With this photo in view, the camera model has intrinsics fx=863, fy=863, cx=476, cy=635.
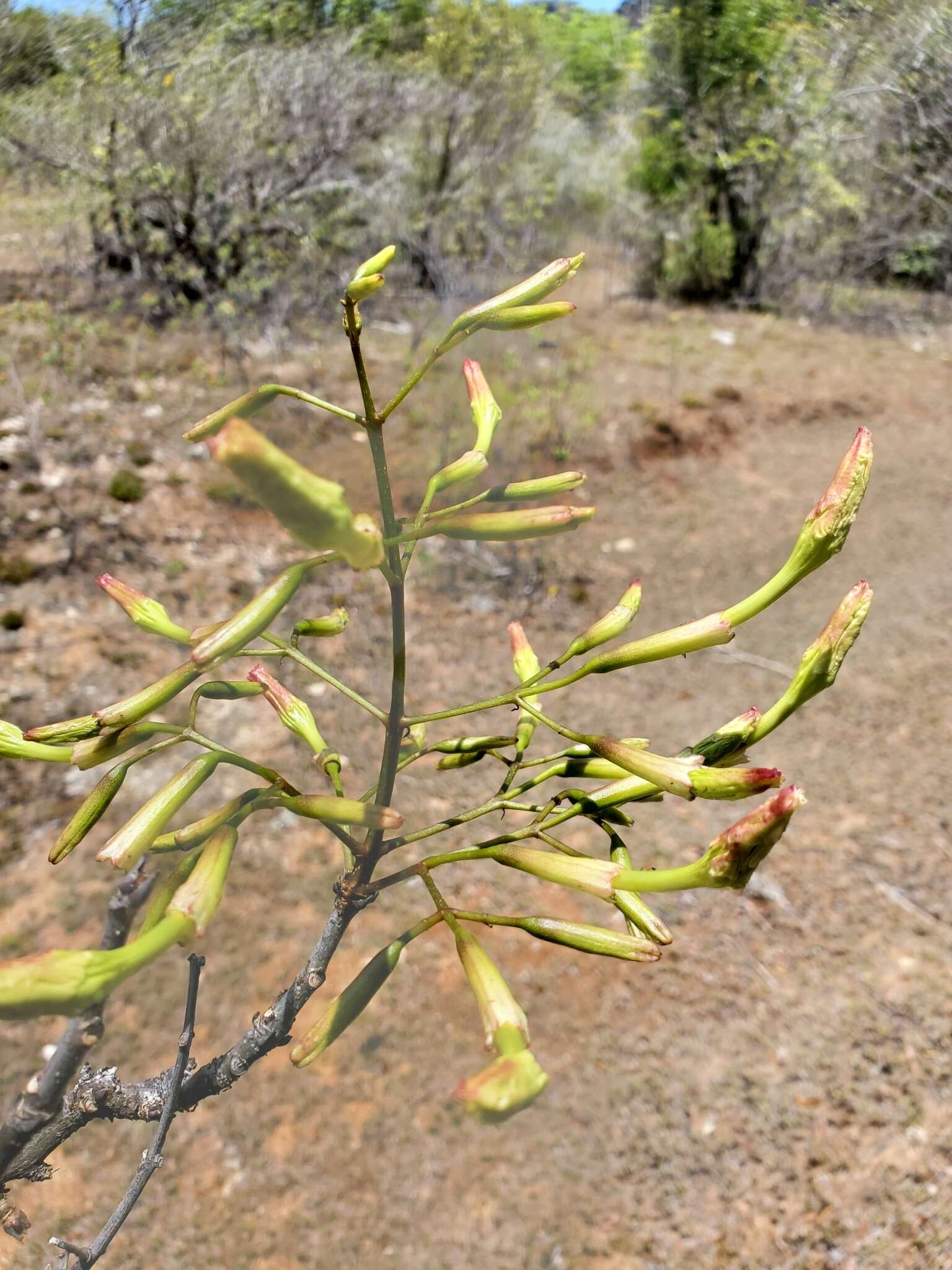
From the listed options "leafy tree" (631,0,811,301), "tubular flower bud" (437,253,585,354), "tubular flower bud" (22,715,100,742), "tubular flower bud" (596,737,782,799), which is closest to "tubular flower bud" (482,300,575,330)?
"tubular flower bud" (437,253,585,354)

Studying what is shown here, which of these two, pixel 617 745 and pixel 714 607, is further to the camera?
pixel 714 607

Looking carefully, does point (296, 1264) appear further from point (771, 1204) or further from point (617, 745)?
point (617, 745)

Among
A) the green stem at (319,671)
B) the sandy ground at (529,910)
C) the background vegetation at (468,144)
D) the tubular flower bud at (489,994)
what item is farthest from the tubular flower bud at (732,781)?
the background vegetation at (468,144)

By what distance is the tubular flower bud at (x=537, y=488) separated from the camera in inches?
30.4

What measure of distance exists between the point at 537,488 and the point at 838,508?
26 centimetres

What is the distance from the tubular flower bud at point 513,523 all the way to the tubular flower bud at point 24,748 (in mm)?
387

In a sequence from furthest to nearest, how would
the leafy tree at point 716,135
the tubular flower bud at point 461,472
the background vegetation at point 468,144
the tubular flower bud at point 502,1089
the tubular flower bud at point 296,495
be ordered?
the leafy tree at point 716,135, the background vegetation at point 468,144, the tubular flower bud at point 461,472, the tubular flower bud at point 502,1089, the tubular flower bud at point 296,495

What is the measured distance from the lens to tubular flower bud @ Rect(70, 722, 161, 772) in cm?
68

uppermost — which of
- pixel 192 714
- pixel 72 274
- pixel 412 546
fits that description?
pixel 412 546

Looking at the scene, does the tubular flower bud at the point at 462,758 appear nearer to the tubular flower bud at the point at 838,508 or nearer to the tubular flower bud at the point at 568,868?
the tubular flower bud at the point at 568,868

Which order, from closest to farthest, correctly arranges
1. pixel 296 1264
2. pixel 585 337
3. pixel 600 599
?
pixel 296 1264 → pixel 600 599 → pixel 585 337

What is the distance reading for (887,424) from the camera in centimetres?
689

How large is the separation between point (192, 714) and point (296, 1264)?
192cm

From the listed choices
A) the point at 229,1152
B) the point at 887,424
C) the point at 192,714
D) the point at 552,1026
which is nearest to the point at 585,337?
the point at 887,424
